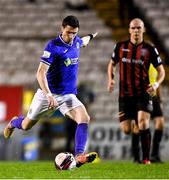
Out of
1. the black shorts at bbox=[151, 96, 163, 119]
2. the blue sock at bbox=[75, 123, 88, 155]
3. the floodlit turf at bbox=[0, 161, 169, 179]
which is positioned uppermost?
the black shorts at bbox=[151, 96, 163, 119]

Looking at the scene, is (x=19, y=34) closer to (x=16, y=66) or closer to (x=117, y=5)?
(x=16, y=66)

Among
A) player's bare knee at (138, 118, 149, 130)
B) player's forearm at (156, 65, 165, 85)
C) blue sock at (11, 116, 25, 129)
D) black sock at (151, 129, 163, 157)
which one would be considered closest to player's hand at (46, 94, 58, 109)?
blue sock at (11, 116, 25, 129)

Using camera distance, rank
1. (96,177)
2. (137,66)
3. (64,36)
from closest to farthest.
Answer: (96,177)
(64,36)
(137,66)

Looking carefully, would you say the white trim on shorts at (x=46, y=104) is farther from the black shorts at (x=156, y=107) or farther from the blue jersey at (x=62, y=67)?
the black shorts at (x=156, y=107)

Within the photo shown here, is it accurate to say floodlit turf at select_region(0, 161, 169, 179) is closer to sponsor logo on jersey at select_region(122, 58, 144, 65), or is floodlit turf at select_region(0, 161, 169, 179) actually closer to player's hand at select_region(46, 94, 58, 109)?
player's hand at select_region(46, 94, 58, 109)

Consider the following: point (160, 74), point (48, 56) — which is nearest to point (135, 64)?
point (160, 74)

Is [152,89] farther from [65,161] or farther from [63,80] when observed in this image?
[65,161]

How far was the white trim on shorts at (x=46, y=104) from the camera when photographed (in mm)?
9055

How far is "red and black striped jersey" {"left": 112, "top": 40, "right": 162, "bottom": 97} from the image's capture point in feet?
34.7

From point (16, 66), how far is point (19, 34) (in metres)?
1.26

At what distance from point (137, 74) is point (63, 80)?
1818 millimetres

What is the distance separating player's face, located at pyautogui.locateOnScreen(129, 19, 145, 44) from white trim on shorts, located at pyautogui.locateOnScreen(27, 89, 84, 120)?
1.74 meters

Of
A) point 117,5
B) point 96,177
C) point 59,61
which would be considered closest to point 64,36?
point 59,61

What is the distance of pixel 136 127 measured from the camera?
11.2 metres
